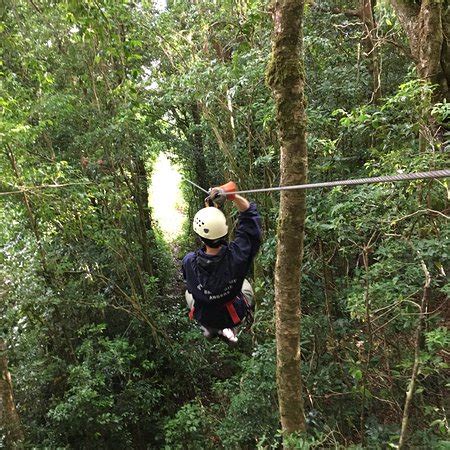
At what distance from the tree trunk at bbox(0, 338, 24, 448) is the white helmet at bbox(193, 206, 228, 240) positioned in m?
2.94

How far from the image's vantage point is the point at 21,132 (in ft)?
13.0

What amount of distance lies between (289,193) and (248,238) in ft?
1.71

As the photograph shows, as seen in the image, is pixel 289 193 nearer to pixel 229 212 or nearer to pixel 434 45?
pixel 434 45

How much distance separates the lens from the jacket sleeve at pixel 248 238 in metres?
2.51

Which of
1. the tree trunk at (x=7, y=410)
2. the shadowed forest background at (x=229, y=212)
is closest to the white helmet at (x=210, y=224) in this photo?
the shadowed forest background at (x=229, y=212)

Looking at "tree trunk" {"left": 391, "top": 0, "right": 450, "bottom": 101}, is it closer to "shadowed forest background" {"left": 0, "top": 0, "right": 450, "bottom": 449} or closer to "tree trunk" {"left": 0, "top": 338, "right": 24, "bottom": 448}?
"shadowed forest background" {"left": 0, "top": 0, "right": 450, "bottom": 449}

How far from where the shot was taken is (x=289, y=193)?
211 centimetres

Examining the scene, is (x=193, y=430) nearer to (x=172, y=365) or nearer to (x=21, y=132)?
(x=172, y=365)

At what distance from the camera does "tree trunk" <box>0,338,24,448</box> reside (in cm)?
401

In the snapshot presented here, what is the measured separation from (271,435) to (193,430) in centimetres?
122

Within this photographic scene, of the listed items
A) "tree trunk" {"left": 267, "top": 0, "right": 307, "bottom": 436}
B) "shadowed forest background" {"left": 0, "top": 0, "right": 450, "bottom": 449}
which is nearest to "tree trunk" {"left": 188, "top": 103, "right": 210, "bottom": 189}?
"shadowed forest background" {"left": 0, "top": 0, "right": 450, "bottom": 449}

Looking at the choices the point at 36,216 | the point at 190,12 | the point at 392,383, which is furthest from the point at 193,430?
the point at 190,12

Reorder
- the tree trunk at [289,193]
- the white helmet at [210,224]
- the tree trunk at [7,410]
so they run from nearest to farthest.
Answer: the tree trunk at [289,193]
the white helmet at [210,224]
the tree trunk at [7,410]

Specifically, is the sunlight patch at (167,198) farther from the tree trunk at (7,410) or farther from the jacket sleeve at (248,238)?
the jacket sleeve at (248,238)
